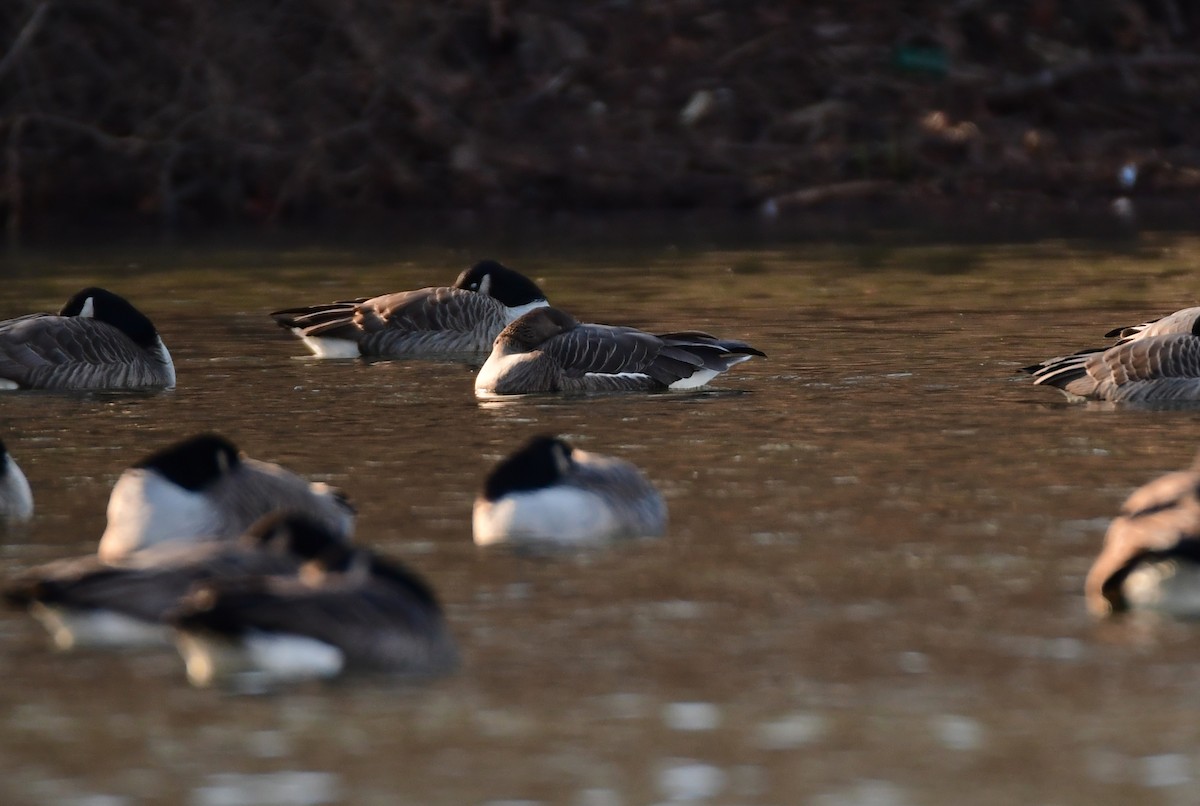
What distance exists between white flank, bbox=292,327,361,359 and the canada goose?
7.23 meters

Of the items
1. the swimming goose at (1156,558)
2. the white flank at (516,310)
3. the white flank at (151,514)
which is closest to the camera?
the swimming goose at (1156,558)

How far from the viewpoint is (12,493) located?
9805 mm

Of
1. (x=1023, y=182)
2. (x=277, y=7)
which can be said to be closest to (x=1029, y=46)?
(x=1023, y=182)

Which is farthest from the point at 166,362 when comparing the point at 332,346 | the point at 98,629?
the point at 98,629

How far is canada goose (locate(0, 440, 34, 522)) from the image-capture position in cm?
973

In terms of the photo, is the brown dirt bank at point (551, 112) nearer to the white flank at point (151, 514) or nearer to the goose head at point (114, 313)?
the goose head at point (114, 313)

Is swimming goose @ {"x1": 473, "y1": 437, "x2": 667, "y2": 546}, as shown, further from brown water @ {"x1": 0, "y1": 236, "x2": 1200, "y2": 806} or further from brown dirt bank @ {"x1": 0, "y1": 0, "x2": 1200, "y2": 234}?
brown dirt bank @ {"x1": 0, "y1": 0, "x2": 1200, "y2": 234}

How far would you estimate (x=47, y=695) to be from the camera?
23.0 ft

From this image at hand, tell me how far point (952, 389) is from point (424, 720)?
25.8 ft

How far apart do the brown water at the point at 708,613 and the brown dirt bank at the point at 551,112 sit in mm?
17024

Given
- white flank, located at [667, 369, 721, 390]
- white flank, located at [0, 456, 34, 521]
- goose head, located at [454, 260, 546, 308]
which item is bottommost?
white flank, located at [667, 369, 721, 390]

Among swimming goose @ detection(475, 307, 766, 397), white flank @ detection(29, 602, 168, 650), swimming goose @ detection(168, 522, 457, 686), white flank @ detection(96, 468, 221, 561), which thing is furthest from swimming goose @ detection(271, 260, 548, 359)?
swimming goose @ detection(168, 522, 457, 686)

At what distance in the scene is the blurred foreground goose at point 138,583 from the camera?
23.7ft

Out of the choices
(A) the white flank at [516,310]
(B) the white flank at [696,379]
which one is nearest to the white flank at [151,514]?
(B) the white flank at [696,379]
